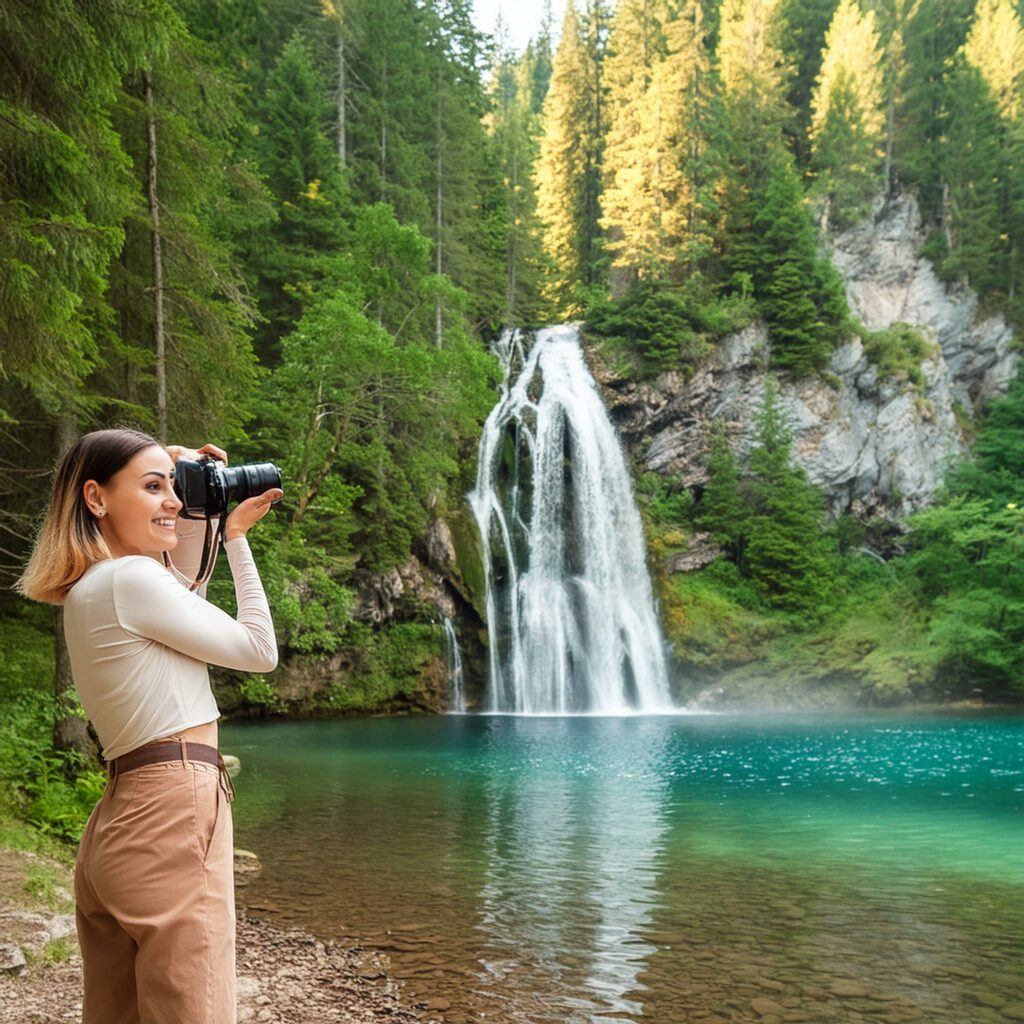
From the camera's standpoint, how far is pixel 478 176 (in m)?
Result: 34.5

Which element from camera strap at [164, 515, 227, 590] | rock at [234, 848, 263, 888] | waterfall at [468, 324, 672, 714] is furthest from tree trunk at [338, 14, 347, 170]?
camera strap at [164, 515, 227, 590]

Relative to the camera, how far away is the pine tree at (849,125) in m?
36.5

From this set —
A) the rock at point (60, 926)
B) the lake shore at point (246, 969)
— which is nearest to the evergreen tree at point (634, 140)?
the lake shore at point (246, 969)

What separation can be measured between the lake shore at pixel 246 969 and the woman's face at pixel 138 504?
2844 mm

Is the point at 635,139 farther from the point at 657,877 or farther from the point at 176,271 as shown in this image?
the point at 657,877

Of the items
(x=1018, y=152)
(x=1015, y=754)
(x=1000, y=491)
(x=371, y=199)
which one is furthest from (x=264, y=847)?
(x=1018, y=152)

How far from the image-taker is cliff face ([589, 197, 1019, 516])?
3120cm

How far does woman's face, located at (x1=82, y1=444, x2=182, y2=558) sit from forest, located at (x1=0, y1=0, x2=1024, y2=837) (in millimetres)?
4899

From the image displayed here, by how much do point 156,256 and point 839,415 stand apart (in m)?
27.1

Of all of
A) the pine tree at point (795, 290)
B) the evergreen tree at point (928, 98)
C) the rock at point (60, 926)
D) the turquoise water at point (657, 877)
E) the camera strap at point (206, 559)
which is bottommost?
the turquoise water at point (657, 877)

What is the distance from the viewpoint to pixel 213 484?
2.28 metres

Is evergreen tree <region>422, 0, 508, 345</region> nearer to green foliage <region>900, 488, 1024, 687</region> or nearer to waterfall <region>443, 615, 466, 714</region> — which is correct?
waterfall <region>443, 615, 466, 714</region>

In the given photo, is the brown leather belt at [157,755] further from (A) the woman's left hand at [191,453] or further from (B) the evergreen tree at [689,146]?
(B) the evergreen tree at [689,146]

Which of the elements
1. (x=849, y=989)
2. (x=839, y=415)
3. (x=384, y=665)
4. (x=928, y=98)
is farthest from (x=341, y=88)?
(x=849, y=989)
